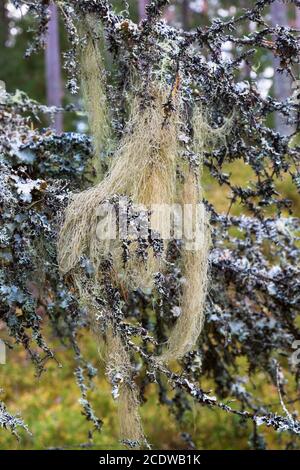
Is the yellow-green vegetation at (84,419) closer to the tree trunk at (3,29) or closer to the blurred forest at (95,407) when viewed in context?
the blurred forest at (95,407)

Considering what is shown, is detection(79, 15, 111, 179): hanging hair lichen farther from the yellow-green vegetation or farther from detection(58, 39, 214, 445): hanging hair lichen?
the yellow-green vegetation

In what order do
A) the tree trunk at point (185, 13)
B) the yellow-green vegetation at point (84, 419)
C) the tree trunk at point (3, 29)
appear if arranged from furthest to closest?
the tree trunk at point (185, 13) → the tree trunk at point (3, 29) → the yellow-green vegetation at point (84, 419)

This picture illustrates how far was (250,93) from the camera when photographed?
8.07 feet

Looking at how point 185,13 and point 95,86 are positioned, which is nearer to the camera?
point 95,86

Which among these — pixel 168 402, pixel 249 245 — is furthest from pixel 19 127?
pixel 168 402

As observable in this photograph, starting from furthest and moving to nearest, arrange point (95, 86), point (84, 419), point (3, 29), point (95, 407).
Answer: point (3, 29) → point (95, 407) → point (84, 419) → point (95, 86)

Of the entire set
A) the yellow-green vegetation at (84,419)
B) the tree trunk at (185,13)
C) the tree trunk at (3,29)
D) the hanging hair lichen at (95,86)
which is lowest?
the yellow-green vegetation at (84,419)

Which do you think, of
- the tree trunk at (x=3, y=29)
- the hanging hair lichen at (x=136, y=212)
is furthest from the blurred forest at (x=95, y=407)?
the tree trunk at (x=3, y=29)

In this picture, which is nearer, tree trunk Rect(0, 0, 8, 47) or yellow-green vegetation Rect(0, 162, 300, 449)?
yellow-green vegetation Rect(0, 162, 300, 449)

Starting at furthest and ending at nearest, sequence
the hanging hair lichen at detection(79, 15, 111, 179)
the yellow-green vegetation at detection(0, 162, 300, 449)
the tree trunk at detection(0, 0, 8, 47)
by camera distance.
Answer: the tree trunk at detection(0, 0, 8, 47) < the yellow-green vegetation at detection(0, 162, 300, 449) < the hanging hair lichen at detection(79, 15, 111, 179)

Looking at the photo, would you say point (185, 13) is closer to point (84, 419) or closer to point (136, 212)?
point (84, 419)

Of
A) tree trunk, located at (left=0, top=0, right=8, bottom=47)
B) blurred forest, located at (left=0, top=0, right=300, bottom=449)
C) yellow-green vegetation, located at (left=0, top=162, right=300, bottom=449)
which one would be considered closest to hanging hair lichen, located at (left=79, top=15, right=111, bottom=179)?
blurred forest, located at (left=0, top=0, right=300, bottom=449)

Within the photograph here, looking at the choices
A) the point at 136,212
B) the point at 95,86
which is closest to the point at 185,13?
the point at 95,86

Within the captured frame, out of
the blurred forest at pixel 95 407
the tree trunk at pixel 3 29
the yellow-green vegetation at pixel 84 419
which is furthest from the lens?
the tree trunk at pixel 3 29
